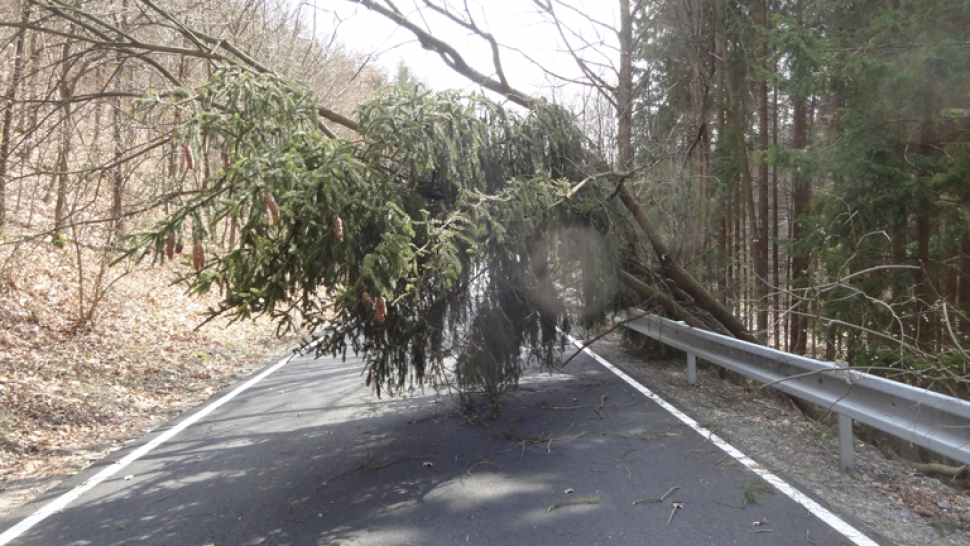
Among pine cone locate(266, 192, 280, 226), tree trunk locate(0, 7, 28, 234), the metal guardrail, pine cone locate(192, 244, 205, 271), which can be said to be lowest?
the metal guardrail

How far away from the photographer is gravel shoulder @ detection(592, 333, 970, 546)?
4.29 meters

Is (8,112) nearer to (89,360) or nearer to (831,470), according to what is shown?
(89,360)

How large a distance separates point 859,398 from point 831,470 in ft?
2.07

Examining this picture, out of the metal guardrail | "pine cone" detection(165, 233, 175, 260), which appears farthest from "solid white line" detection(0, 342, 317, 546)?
the metal guardrail

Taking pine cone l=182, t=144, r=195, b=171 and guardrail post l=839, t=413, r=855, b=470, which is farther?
guardrail post l=839, t=413, r=855, b=470

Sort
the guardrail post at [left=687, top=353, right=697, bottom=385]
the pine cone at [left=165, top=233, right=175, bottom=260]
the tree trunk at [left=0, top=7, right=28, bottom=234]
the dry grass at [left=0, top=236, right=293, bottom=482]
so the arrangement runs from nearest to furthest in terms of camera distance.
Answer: the pine cone at [left=165, top=233, right=175, bottom=260] → the dry grass at [left=0, top=236, right=293, bottom=482] → the tree trunk at [left=0, top=7, right=28, bottom=234] → the guardrail post at [left=687, top=353, right=697, bottom=385]

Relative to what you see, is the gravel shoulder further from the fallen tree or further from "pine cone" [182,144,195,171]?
"pine cone" [182,144,195,171]

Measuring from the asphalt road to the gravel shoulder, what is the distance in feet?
1.17

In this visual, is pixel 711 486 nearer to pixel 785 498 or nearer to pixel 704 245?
pixel 785 498

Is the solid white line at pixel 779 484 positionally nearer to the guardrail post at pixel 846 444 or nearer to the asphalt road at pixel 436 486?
the asphalt road at pixel 436 486

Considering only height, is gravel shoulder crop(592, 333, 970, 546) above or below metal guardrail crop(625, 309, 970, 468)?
below

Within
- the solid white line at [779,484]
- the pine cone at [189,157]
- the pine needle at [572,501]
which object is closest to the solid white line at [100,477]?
the pine cone at [189,157]

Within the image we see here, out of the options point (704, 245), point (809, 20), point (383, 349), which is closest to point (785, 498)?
point (383, 349)

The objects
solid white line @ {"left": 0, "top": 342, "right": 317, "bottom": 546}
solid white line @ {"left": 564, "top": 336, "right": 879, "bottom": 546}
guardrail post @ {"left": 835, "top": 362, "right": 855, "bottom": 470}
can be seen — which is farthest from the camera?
guardrail post @ {"left": 835, "top": 362, "right": 855, "bottom": 470}
